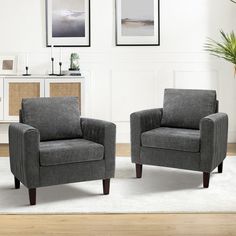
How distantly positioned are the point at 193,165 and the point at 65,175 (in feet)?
3.54

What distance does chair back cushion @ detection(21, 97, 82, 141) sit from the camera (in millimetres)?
4180

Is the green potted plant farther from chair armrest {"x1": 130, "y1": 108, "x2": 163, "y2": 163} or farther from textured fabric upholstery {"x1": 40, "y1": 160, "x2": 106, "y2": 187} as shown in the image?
textured fabric upholstery {"x1": 40, "y1": 160, "x2": 106, "y2": 187}

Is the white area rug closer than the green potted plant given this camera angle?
Yes

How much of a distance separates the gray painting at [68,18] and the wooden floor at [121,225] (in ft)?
10.8

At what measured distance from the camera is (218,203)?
3.77 meters

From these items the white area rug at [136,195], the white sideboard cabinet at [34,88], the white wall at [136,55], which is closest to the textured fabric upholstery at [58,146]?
the white area rug at [136,195]

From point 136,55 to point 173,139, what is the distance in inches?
88.9

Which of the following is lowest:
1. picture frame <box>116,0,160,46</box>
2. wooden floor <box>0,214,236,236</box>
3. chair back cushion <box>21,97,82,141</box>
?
wooden floor <box>0,214,236,236</box>

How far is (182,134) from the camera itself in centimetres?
436

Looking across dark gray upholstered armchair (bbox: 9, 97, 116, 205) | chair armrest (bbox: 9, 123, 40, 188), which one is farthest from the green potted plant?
chair armrest (bbox: 9, 123, 40, 188)

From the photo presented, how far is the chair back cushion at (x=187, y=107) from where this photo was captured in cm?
473

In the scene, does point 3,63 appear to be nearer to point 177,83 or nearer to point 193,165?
point 177,83

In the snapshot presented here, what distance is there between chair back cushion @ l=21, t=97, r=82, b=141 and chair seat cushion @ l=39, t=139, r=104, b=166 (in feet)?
0.58

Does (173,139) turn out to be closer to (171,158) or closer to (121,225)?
(171,158)
